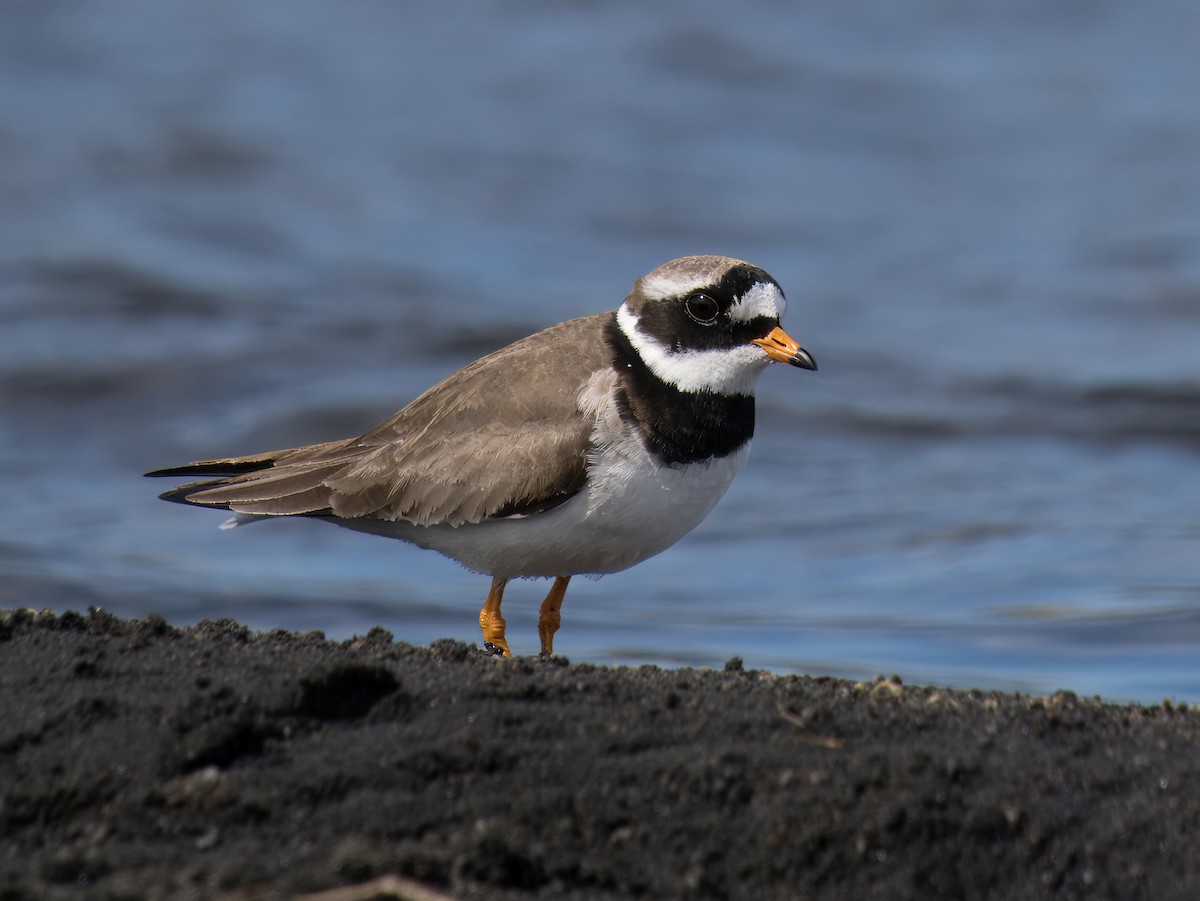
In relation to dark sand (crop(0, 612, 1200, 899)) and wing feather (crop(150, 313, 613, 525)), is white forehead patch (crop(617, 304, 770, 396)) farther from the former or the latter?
dark sand (crop(0, 612, 1200, 899))

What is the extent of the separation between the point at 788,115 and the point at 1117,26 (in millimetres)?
4649

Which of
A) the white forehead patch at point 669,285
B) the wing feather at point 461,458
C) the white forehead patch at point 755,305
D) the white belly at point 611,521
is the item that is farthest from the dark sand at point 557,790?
the white forehead patch at point 669,285

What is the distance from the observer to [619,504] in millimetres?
6238

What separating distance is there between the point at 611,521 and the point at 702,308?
103 centimetres

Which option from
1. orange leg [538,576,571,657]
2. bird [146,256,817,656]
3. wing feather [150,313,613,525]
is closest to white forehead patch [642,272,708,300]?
bird [146,256,817,656]

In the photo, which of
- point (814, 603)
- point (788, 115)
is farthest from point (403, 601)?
point (788, 115)

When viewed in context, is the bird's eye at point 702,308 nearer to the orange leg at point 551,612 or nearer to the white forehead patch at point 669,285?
the white forehead patch at point 669,285

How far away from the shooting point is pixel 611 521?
627cm

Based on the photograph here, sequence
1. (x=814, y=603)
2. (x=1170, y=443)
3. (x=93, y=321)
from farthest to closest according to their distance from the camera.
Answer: (x=93, y=321) → (x=1170, y=443) → (x=814, y=603)

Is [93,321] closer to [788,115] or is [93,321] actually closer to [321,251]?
[321,251]

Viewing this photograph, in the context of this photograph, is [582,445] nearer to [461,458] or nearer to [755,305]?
[461,458]

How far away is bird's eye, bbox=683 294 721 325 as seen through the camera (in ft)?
21.7

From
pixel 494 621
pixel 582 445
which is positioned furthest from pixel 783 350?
pixel 494 621

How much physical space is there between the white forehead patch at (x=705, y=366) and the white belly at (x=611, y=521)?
11.7 inches
